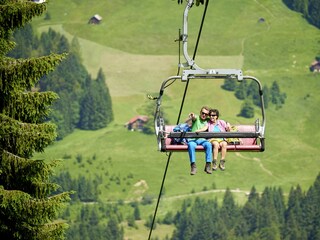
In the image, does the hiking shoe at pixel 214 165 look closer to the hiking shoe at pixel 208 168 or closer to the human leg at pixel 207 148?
the human leg at pixel 207 148

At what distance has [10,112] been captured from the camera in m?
25.1

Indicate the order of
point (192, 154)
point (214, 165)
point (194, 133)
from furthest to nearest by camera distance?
point (214, 165)
point (192, 154)
point (194, 133)

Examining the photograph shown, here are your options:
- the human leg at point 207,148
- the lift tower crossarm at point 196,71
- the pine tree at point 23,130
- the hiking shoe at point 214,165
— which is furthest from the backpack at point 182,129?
the pine tree at point 23,130

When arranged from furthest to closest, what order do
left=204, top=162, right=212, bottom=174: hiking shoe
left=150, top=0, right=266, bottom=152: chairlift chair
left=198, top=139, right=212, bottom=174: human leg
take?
left=198, top=139, right=212, bottom=174: human leg, left=204, top=162, right=212, bottom=174: hiking shoe, left=150, top=0, right=266, bottom=152: chairlift chair

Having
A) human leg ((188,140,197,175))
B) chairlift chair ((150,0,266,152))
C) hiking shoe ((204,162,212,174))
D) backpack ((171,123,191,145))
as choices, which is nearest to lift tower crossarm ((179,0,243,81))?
chairlift chair ((150,0,266,152))

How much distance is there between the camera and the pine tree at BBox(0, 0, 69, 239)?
968 inches

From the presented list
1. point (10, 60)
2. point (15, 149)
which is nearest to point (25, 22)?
point (10, 60)

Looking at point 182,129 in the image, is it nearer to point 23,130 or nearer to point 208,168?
point 208,168

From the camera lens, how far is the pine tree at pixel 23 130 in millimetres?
24594

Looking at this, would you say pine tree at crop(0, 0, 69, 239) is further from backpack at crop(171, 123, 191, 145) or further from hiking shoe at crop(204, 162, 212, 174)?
backpack at crop(171, 123, 191, 145)

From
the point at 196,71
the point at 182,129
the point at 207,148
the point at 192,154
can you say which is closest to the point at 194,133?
the point at 192,154

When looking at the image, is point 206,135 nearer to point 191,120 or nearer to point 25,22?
point 191,120

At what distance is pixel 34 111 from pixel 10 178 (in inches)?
52.4

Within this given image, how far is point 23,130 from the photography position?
24703 millimetres
